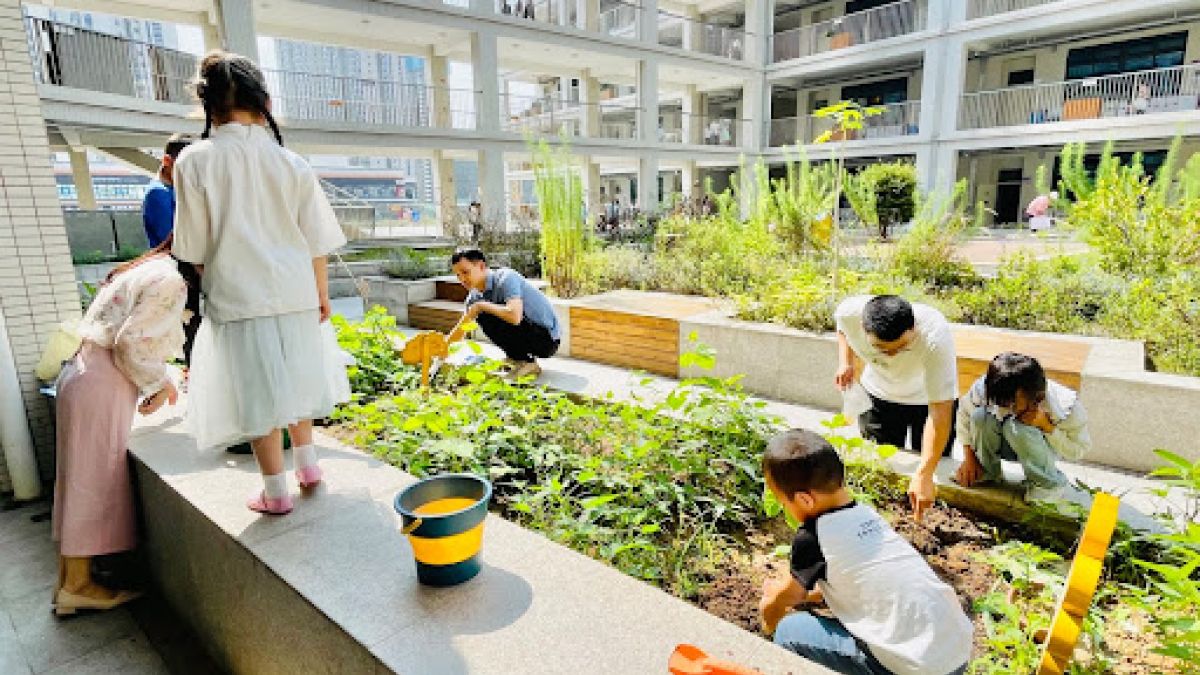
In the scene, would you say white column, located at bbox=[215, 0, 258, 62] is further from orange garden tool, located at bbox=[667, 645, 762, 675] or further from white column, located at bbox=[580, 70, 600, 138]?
orange garden tool, located at bbox=[667, 645, 762, 675]

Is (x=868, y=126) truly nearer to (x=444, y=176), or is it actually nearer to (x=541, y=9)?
(x=541, y=9)

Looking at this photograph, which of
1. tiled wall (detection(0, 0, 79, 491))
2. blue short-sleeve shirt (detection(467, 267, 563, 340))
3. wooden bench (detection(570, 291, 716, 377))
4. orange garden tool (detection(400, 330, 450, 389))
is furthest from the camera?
wooden bench (detection(570, 291, 716, 377))

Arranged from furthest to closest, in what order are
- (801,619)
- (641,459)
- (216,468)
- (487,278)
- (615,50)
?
1. (615,50)
2. (487,278)
3. (641,459)
4. (216,468)
5. (801,619)

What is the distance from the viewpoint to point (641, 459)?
2.48 metres

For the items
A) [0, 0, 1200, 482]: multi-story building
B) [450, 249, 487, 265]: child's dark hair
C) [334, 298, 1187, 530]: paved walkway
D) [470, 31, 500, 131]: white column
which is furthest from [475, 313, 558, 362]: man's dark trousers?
[470, 31, 500, 131]: white column

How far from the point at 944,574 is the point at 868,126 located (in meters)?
19.3

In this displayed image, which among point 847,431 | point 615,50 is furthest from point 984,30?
point 847,431

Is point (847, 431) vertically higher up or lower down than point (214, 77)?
lower down

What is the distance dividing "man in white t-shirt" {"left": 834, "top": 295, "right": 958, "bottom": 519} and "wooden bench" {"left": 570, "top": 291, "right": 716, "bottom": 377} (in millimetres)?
1938

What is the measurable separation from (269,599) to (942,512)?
7.59 feet

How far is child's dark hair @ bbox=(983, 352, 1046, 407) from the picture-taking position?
2217 mm

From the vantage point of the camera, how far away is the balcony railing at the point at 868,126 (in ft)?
57.8

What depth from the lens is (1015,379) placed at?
2225mm

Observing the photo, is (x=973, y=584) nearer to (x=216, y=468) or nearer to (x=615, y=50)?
(x=216, y=468)
